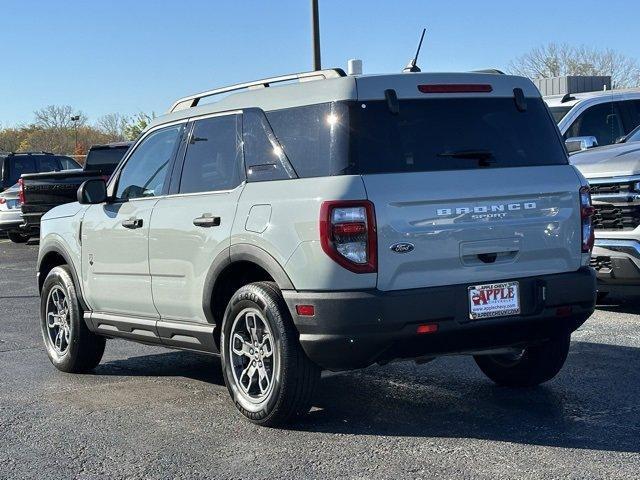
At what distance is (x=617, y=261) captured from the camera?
8734 mm

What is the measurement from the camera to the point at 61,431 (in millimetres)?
5836

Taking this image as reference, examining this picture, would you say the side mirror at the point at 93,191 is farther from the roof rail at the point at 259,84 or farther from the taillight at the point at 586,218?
the taillight at the point at 586,218

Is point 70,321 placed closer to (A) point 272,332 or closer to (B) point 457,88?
(A) point 272,332

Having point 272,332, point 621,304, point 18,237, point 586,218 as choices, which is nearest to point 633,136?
point 621,304

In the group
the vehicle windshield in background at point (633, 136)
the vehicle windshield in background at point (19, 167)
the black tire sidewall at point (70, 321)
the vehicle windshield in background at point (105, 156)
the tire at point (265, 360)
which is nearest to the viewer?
the tire at point (265, 360)

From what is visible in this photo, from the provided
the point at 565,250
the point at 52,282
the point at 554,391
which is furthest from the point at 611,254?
the point at 52,282

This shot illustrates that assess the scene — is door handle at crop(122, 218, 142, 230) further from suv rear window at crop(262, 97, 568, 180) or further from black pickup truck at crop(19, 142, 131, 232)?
black pickup truck at crop(19, 142, 131, 232)

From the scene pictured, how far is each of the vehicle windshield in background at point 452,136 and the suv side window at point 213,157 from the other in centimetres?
99

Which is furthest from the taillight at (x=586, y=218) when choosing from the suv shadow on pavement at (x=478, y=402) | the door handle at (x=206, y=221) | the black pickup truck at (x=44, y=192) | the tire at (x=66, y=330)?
the black pickup truck at (x=44, y=192)

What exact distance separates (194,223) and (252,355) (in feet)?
3.05

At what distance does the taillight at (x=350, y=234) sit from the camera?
16.8ft

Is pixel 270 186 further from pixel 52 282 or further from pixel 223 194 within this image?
pixel 52 282

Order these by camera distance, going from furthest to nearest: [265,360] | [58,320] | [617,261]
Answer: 1. [617,261]
2. [58,320]
3. [265,360]

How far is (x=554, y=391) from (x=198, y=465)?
2.54 meters
